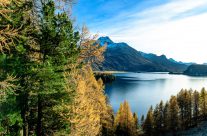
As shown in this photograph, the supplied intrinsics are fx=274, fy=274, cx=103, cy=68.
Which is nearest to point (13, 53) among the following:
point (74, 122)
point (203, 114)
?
point (74, 122)

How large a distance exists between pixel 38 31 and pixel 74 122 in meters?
6.31

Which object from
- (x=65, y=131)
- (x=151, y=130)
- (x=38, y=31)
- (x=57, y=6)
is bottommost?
(x=151, y=130)

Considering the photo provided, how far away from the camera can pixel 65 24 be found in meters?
15.1

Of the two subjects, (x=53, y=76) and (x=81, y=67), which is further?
(x=81, y=67)

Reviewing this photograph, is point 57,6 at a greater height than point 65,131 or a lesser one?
greater

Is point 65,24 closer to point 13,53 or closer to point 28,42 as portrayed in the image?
point 28,42

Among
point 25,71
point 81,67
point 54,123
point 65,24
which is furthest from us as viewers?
point 81,67

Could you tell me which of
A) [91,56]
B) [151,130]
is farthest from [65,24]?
[151,130]

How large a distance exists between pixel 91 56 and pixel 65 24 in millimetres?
5083

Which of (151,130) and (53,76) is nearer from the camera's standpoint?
(53,76)

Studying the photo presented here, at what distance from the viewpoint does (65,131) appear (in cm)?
1680

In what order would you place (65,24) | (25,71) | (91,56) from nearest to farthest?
(25,71) < (65,24) < (91,56)

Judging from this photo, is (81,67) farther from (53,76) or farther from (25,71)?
(25,71)

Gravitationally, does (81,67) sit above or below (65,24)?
below
